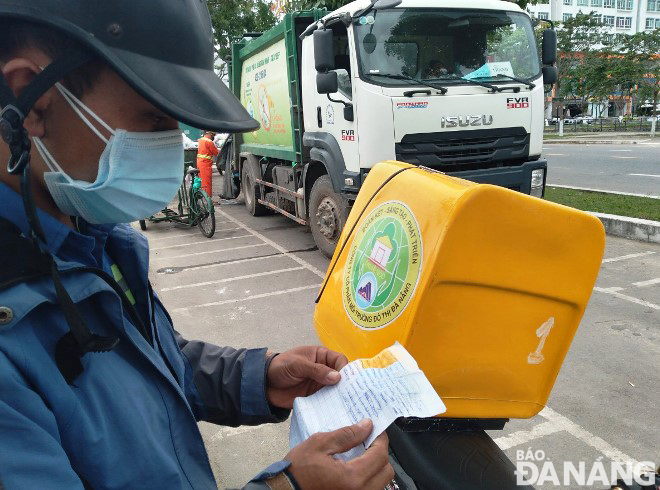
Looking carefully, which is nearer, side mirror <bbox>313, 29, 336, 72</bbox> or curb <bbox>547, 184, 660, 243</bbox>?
side mirror <bbox>313, 29, 336, 72</bbox>

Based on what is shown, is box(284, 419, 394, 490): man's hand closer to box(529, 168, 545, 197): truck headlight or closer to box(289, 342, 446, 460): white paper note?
box(289, 342, 446, 460): white paper note

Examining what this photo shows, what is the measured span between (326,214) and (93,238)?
507cm

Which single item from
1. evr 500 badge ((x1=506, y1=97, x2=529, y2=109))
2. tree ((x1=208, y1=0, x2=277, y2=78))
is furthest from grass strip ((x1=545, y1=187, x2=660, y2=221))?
tree ((x1=208, y1=0, x2=277, y2=78))

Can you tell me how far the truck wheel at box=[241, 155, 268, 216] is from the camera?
31.1ft

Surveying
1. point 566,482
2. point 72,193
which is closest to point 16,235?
point 72,193

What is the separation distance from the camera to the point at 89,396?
88 cm

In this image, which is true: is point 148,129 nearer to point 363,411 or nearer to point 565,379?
point 363,411

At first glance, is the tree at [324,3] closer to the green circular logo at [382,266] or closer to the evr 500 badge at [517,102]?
the evr 500 badge at [517,102]

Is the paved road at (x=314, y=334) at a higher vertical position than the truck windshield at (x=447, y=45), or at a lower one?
lower

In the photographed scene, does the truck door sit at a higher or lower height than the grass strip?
higher

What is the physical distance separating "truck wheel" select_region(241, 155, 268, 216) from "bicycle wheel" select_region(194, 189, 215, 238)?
1.50 m

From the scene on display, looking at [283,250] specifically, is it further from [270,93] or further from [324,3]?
[324,3]

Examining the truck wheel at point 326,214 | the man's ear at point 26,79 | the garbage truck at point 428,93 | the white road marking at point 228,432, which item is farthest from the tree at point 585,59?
the man's ear at point 26,79

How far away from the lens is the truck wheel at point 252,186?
9.47 meters
